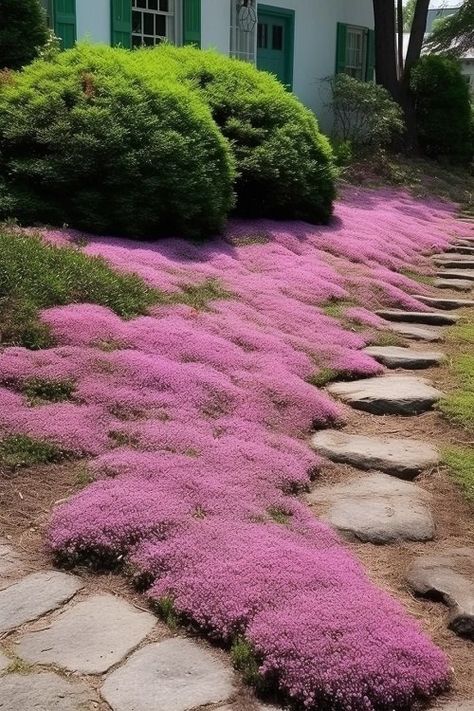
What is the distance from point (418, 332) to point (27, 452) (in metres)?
4.39

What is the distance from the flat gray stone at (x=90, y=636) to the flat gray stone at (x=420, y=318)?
5407 mm

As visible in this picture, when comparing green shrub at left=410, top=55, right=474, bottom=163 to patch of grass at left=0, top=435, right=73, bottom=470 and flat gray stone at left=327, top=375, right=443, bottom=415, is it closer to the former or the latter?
flat gray stone at left=327, top=375, right=443, bottom=415

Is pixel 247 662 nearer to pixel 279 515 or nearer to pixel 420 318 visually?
pixel 279 515

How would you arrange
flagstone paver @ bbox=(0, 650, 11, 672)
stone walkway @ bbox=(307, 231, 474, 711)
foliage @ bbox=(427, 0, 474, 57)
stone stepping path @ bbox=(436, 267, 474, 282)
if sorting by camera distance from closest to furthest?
flagstone paver @ bbox=(0, 650, 11, 672) → stone walkway @ bbox=(307, 231, 474, 711) → stone stepping path @ bbox=(436, 267, 474, 282) → foliage @ bbox=(427, 0, 474, 57)

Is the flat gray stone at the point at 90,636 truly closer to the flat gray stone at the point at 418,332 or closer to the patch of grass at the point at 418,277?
the flat gray stone at the point at 418,332

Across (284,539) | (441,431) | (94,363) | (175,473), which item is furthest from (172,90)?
(284,539)

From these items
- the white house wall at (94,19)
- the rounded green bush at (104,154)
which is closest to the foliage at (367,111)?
the white house wall at (94,19)

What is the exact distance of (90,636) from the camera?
2980 millimetres

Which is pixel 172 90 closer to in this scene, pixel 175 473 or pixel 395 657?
pixel 175 473

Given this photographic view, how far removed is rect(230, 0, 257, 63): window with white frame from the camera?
17.3 meters

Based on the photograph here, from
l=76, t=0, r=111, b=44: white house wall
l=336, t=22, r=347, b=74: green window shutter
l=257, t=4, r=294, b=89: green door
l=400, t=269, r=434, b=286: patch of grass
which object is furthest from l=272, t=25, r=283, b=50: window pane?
l=400, t=269, r=434, b=286: patch of grass

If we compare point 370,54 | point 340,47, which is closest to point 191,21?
point 340,47

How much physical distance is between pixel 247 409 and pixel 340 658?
7.94ft

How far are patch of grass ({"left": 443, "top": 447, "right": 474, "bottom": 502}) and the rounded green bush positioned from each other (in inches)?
171
